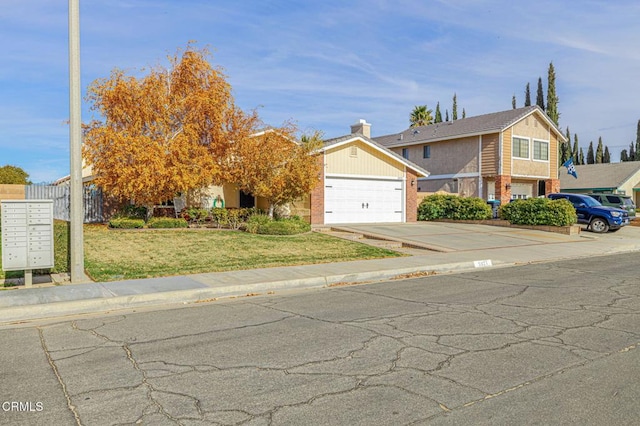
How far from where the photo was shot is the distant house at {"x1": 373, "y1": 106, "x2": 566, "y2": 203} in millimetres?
32531

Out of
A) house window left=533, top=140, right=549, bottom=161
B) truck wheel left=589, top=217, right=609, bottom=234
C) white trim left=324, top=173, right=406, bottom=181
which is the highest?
house window left=533, top=140, right=549, bottom=161

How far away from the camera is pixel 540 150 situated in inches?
1379

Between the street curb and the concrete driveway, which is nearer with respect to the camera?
the street curb

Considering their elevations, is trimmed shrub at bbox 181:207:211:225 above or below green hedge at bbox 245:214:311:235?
above

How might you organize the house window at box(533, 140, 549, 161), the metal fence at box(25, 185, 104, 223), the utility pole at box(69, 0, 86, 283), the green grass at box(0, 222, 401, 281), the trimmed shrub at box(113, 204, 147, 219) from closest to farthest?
the utility pole at box(69, 0, 86, 283) < the green grass at box(0, 222, 401, 281) < the trimmed shrub at box(113, 204, 147, 219) < the metal fence at box(25, 185, 104, 223) < the house window at box(533, 140, 549, 161)

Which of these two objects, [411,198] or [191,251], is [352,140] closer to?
[411,198]

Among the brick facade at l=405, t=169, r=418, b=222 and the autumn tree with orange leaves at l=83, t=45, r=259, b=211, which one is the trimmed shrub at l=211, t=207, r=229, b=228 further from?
the brick facade at l=405, t=169, r=418, b=222

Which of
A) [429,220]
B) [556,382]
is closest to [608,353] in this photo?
[556,382]

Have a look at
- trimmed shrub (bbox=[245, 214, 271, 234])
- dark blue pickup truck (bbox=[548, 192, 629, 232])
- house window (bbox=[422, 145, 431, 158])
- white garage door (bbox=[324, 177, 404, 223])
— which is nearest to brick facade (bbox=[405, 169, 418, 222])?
white garage door (bbox=[324, 177, 404, 223])

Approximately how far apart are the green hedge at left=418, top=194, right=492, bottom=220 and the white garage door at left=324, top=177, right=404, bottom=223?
7.16 ft

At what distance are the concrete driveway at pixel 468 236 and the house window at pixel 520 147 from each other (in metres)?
9.11

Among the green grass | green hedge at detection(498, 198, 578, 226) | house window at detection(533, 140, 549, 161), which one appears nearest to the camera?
the green grass

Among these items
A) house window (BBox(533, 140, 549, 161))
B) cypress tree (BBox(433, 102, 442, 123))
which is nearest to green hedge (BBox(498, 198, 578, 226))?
house window (BBox(533, 140, 549, 161))

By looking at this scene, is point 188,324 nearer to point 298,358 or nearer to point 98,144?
point 298,358
